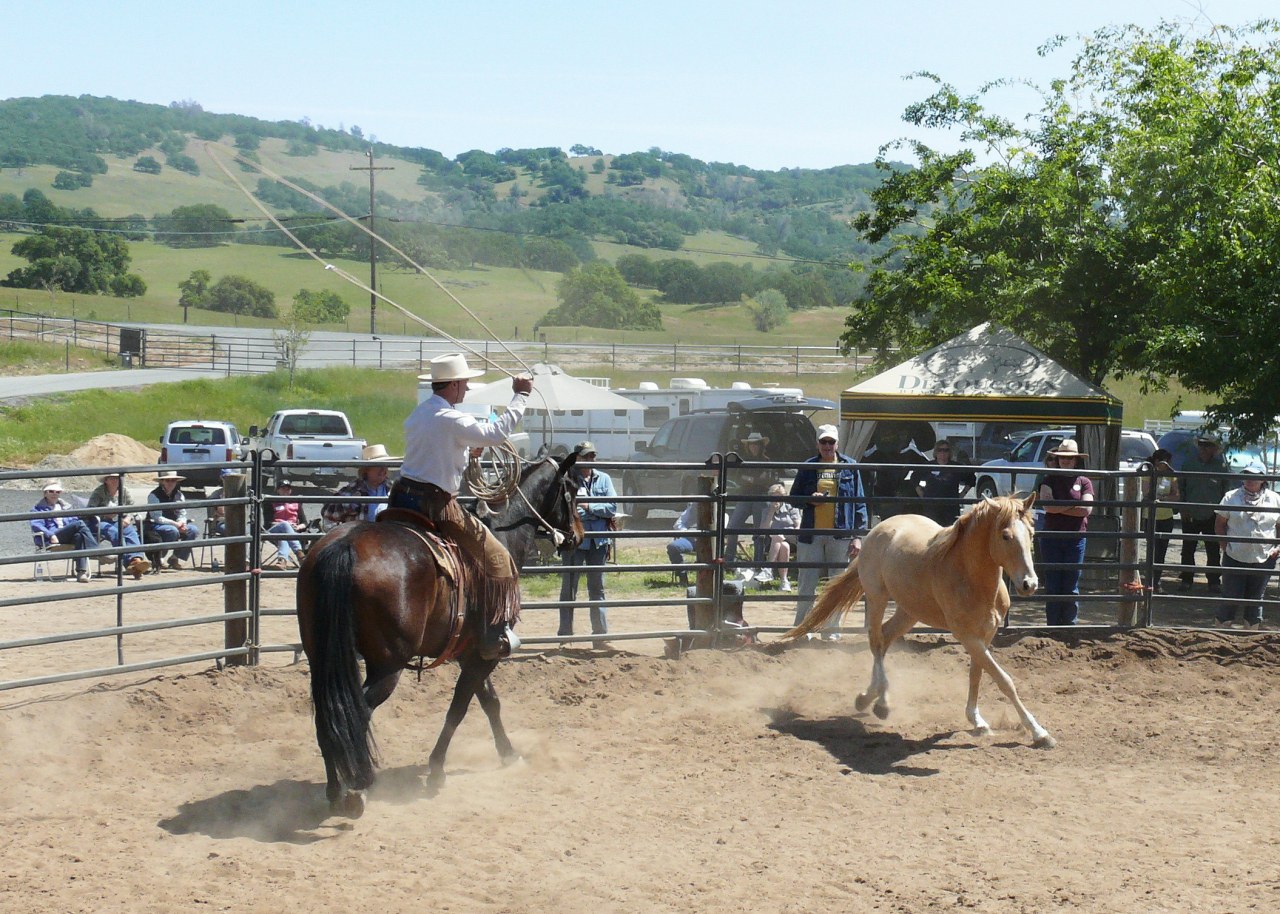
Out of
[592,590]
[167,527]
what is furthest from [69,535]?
[592,590]

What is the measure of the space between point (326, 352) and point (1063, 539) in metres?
42.5

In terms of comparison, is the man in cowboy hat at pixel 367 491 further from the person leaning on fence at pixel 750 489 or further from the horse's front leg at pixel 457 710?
the person leaning on fence at pixel 750 489

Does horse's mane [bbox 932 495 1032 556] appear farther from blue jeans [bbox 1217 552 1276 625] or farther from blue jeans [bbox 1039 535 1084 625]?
blue jeans [bbox 1217 552 1276 625]

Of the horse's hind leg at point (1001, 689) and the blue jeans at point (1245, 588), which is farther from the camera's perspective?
the blue jeans at point (1245, 588)

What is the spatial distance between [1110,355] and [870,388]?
413 cm

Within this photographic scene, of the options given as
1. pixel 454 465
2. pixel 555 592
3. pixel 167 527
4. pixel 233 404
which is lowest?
pixel 555 592

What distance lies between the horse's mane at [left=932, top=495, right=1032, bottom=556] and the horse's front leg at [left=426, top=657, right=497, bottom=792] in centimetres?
297

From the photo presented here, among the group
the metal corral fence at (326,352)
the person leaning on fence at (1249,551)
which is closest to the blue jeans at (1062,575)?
the person leaning on fence at (1249,551)

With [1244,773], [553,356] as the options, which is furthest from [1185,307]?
[553,356]

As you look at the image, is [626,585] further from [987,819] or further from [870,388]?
[987,819]

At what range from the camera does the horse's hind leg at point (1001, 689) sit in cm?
727

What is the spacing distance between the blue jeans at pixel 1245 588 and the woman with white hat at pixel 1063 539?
4.36 ft

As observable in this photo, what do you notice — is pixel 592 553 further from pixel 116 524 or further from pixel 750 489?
pixel 750 489

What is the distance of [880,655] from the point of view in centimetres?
820
